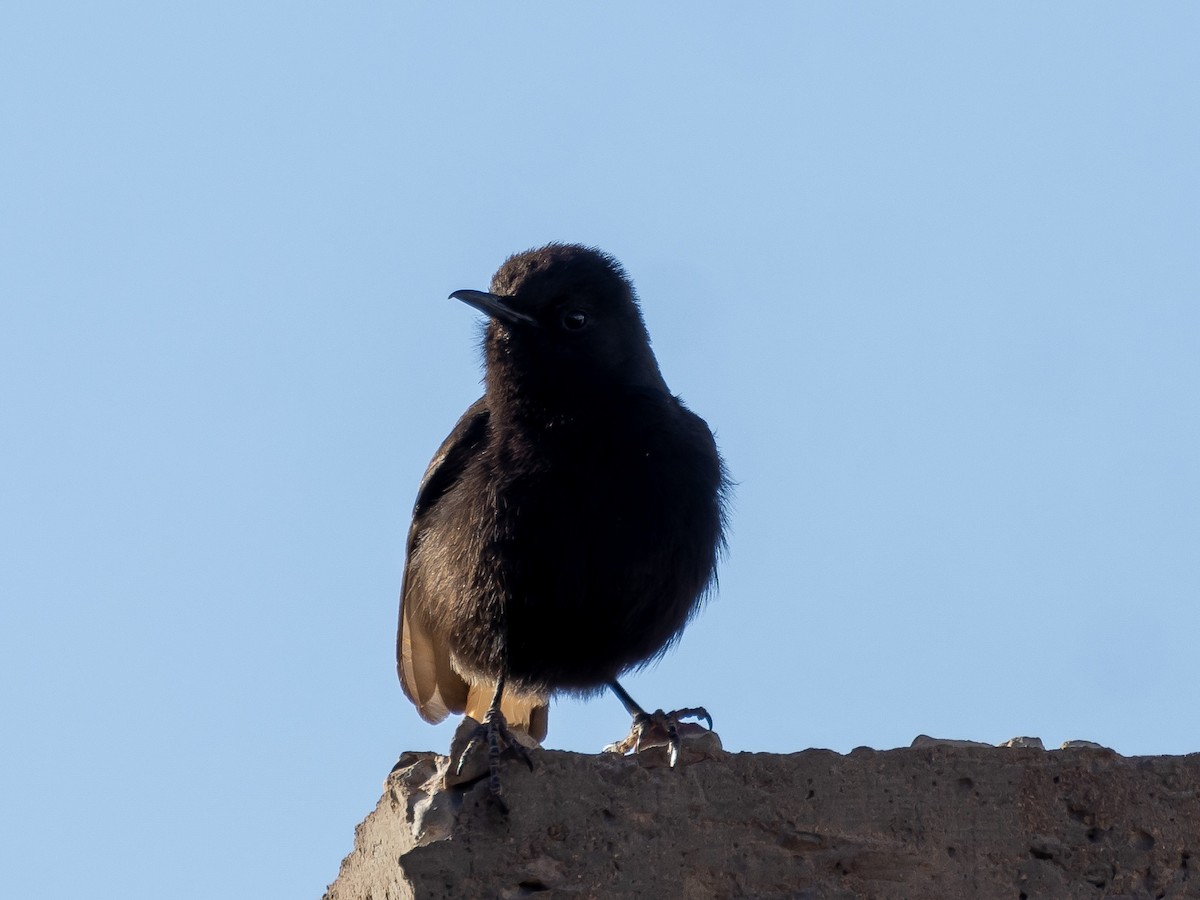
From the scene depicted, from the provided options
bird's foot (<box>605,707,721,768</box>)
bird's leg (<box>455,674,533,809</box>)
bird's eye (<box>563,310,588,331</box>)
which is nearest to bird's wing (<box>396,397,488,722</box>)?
bird's eye (<box>563,310,588,331</box>)

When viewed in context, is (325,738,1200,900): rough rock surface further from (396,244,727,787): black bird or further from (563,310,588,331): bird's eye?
(563,310,588,331): bird's eye

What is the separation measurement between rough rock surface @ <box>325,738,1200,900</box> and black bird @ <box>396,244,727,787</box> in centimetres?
121

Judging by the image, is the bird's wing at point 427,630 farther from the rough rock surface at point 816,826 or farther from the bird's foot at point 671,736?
the rough rock surface at point 816,826

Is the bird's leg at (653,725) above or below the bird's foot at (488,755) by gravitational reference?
above

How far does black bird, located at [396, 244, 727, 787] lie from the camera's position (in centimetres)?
643

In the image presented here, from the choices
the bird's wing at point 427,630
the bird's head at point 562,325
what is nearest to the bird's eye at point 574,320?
the bird's head at point 562,325

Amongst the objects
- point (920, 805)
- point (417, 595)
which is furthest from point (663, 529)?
point (920, 805)

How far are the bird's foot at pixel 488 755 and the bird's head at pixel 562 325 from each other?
2126mm

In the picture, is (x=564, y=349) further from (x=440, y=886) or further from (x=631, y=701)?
(x=440, y=886)

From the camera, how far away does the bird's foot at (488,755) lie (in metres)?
4.80

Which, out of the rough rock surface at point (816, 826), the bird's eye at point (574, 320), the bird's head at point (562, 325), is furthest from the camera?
the bird's eye at point (574, 320)

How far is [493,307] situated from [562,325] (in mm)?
300

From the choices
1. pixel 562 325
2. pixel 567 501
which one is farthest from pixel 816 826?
pixel 562 325

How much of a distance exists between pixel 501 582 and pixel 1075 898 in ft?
8.20
